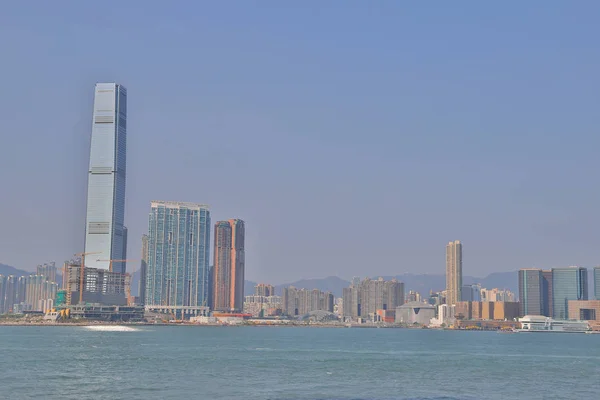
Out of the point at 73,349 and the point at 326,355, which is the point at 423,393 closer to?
the point at 326,355

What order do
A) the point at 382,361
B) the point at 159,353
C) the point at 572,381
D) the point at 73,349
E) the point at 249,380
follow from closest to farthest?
the point at 249,380
the point at 572,381
the point at 382,361
the point at 159,353
the point at 73,349

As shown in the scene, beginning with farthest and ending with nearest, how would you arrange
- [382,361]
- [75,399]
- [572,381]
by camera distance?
1. [382,361]
2. [572,381]
3. [75,399]

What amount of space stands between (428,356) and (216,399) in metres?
71.4

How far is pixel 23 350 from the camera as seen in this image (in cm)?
13100

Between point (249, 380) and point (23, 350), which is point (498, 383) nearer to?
point (249, 380)

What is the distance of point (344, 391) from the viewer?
73875 mm

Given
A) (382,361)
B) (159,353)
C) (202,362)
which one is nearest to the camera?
(202,362)

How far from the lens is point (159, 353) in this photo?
127m

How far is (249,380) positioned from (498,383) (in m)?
26.8

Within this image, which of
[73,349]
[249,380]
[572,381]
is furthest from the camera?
[73,349]

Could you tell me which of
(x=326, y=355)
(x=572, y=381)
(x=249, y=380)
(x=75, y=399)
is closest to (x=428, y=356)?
(x=326, y=355)

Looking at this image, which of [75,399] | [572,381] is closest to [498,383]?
[572,381]

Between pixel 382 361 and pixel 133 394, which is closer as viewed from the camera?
pixel 133 394

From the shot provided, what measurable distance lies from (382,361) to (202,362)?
26996mm
